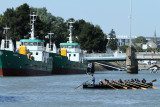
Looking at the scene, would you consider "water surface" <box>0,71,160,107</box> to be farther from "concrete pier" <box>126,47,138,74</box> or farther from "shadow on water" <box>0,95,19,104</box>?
"concrete pier" <box>126,47,138,74</box>

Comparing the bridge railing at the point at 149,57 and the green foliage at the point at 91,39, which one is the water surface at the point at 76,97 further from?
the green foliage at the point at 91,39

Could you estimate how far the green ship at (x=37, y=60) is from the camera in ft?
344

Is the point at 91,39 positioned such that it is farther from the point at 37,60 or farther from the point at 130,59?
the point at 37,60

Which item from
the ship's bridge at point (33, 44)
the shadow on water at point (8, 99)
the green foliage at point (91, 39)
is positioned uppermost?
the green foliage at point (91, 39)

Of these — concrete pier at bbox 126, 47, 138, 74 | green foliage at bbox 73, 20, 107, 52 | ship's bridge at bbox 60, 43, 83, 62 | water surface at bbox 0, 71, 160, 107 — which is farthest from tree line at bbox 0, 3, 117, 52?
water surface at bbox 0, 71, 160, 107

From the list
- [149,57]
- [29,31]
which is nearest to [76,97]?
[149,57]

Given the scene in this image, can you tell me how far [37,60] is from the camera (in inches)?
4673

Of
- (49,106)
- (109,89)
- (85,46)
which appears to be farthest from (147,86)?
(85,46)

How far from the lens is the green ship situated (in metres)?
105

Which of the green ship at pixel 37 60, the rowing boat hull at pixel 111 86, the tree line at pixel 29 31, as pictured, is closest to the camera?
the rowing boat hull at pixel 111 86

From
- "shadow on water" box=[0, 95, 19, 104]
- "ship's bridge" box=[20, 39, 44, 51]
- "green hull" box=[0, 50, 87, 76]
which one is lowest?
"shadow on water" box=[0, 95, 19, 104]

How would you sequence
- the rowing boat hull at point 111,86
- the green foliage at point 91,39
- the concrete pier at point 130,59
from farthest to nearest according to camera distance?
1. the green foliage at point 91,39
2. the concrete pier at point 130,59
3. the rowing boat hull at point 111,86

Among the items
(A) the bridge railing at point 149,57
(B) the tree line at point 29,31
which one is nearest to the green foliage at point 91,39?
(B) the tree line at point 29,31

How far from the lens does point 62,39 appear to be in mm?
195875
